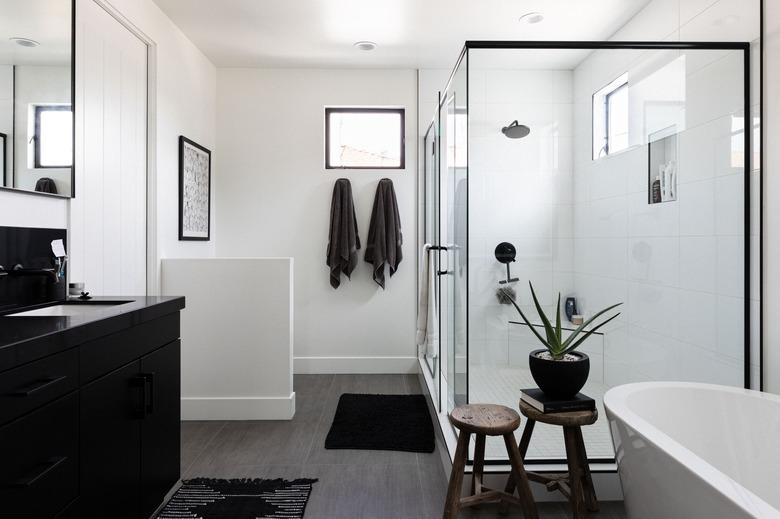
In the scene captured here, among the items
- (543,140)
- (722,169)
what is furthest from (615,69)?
(722,169)

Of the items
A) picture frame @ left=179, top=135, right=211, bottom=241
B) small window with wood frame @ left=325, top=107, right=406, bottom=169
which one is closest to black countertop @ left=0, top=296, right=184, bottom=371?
picture frame @ left=179, top=135, right=211, bottom=241

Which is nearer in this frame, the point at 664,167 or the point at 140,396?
the point at 140,396

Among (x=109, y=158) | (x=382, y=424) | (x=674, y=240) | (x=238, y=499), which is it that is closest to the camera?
(x=238, y=499)

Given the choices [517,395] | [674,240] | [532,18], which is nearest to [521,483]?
[517,395]

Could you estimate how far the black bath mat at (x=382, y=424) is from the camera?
2.71 meters

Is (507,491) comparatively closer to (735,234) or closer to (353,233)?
(735,234)

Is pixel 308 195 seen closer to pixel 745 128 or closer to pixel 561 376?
pixel 561 376

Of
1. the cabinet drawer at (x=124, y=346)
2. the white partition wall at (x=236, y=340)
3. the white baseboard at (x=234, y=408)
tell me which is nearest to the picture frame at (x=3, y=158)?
the cabinet drawer at (x=124, y=346)

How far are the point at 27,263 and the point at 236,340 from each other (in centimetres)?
133

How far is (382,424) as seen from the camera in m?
3.00

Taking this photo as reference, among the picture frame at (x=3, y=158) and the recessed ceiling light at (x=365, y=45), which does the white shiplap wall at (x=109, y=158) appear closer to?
the picture frame at (x=3, y=158)

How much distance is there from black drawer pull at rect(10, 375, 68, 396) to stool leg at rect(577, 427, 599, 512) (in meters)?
1.74

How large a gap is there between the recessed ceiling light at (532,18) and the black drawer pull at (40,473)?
326 centimetres

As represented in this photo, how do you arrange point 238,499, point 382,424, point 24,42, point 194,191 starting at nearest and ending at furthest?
point 24,42, point 238,499, point 382,424, point 194,191
